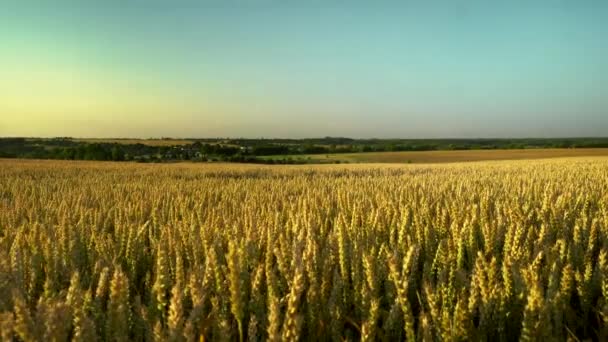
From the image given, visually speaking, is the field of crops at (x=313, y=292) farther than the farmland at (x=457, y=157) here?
No

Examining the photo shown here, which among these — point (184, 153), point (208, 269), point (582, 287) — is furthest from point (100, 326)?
point (184, 153)

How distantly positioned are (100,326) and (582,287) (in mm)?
2186

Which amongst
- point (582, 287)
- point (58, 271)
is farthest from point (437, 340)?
point (58, 271)

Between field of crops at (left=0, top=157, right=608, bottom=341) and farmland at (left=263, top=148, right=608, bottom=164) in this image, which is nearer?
field of crops at (left=0, top=157, right=608, bottom=341)

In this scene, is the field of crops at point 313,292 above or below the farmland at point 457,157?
above

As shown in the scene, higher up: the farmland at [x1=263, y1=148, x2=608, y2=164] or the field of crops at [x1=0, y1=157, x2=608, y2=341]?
the field of crops at [x1=0, y1=157, x2=608, y2=341]

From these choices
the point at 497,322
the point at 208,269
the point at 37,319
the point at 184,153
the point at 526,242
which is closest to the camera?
the point at 37,319

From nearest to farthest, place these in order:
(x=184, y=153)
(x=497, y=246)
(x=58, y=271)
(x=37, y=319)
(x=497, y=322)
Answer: (x=37, y=319) < (x=497, y=322) < (x=58, y=271) < (x=497, y=246) < (x=184, y=153)

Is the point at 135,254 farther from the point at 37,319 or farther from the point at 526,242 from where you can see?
the point at 526,242

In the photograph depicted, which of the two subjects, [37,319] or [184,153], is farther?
[184,153]

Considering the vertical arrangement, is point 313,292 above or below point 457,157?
above

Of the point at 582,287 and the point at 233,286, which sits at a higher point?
the point at 233,286

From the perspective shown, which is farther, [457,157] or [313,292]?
[457,157]

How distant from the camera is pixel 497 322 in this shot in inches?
70.9
